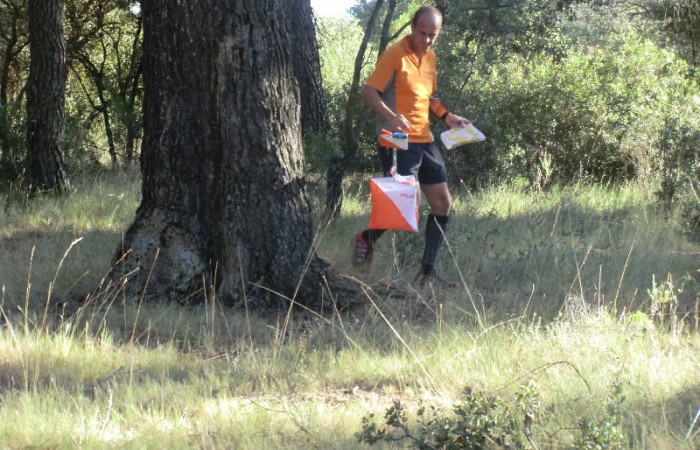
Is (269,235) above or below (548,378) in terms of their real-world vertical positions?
above

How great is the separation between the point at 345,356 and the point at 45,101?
7160 millimetres

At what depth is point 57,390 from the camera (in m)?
4.02

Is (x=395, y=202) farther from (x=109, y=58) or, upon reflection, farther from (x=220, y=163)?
(x=109, y=58)

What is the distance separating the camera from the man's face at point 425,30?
5953 millimetres

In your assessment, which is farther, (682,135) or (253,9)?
(682,135)

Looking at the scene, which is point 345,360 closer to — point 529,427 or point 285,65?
point 529,427

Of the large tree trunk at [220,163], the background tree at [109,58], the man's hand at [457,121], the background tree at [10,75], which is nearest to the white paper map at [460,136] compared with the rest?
the man's hand at [457,121]

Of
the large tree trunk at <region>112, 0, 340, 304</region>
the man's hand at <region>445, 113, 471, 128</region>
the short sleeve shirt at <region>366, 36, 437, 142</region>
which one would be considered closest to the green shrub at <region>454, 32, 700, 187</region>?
the man's hand at <region>445, 113, 471, 128</region>

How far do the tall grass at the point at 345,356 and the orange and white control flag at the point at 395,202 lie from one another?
1.74ft

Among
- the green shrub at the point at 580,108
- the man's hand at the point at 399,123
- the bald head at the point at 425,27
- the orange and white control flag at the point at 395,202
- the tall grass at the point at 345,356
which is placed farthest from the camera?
the green shrub at the point at 580,108

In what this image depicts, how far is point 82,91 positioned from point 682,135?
41.7ft

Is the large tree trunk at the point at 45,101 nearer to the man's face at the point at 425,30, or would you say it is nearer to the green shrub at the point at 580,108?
the green shrub at the point at 580,108

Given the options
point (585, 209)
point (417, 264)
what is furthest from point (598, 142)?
point (417, 264)

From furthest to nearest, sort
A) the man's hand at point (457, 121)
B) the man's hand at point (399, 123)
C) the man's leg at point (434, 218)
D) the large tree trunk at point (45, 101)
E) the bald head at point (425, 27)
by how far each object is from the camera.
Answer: the large tree trunk at point (45, 101), the man's leg at point (434, 218), the man's hand at point (457, 121), the bald head at point (425, 27), the man's hand at point (399, 123)
